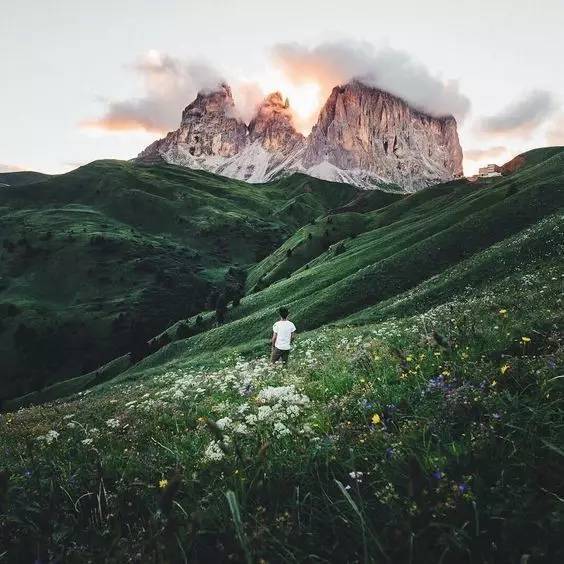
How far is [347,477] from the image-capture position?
5070 mm

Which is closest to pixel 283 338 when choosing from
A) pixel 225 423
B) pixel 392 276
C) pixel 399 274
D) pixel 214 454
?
pixel 225 423

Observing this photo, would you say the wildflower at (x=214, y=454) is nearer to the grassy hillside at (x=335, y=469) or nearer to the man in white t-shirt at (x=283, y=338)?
the grassy hillside at (x=335, y=469)

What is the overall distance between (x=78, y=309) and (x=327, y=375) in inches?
7492

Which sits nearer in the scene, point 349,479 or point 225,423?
point 349,479

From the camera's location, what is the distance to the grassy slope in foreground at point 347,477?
338 cm

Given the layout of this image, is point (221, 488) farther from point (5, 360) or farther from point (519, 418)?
point (5, 360)

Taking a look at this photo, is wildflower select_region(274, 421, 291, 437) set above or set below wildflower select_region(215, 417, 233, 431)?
above

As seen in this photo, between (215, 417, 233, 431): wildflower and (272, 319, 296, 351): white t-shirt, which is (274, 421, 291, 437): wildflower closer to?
(215, 417, 233, 431): wildflower

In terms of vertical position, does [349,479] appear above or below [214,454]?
above

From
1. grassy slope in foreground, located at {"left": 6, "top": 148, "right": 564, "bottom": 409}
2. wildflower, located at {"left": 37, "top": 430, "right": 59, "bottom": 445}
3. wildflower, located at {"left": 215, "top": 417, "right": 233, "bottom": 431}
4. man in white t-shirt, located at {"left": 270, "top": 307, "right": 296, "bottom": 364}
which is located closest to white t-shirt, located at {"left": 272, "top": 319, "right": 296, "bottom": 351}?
man in white t-shirt, located at {"left": 270, "top": 307, "right": 296, "bottom": 364}

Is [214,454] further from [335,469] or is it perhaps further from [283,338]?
[283,338]

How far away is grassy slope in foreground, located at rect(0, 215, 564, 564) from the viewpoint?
338cm

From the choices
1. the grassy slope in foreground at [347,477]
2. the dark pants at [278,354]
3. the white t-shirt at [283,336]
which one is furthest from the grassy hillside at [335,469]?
the dark pants at [278,354]

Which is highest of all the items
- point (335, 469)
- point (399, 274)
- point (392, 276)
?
point (399, 274)
